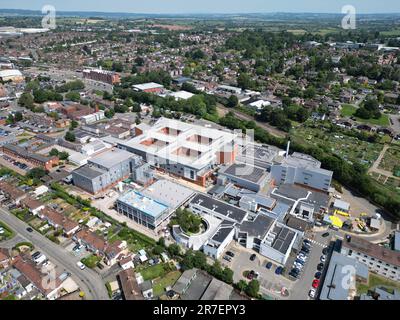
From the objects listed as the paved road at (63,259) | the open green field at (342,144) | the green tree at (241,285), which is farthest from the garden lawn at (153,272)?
the open green field at (342,144)

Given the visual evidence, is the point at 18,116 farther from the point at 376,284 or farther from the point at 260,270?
the point at 376,284

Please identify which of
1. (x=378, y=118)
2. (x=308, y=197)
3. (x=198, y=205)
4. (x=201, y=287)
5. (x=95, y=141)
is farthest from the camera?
(x=378, y=118)

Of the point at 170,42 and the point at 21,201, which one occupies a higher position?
the point at 170,42

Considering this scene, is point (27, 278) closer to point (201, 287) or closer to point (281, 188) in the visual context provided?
point (201, 287)

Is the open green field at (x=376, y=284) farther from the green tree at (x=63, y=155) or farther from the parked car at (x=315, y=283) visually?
the green tree at (x=63, y=155)
